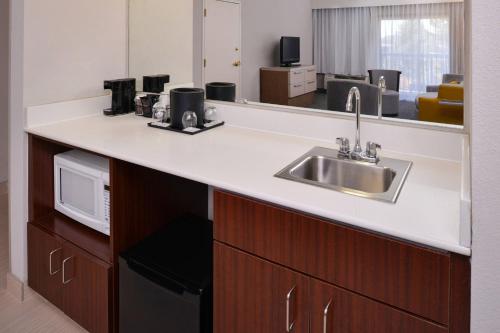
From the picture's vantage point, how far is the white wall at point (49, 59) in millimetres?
1877

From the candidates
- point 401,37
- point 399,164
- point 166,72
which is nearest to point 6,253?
point 166,72

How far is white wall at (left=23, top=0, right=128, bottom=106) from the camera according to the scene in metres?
1.90

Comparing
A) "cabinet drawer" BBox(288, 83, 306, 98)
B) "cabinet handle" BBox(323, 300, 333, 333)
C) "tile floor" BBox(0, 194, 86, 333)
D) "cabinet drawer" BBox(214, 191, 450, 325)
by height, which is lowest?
"tile floor" BBox(0, 194, 86, 333)

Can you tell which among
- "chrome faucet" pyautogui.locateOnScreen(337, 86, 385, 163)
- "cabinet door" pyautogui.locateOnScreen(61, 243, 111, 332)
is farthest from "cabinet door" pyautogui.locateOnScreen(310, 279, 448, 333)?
"cabinet door" pyautogui.locateOnScreen(61, 243, 111, 332)

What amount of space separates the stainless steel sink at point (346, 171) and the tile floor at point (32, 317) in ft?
4.47

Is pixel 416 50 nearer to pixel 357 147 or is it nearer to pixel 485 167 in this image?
pixel 357 147

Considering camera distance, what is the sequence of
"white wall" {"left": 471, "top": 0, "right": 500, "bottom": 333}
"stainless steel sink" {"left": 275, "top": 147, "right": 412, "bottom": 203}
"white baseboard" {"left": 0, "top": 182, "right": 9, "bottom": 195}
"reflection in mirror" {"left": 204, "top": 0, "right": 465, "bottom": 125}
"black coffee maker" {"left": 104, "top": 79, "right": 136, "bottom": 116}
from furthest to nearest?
"white baseboard" {"left": 0, "top": 182, "right": 9, "bottom": 195}
"black coffee maker" {"left": 104, "top": 79, "right": 136, "bottom": 116}
"reflection in mirror" {"left": 204, "top": 0, "right": 465, "bottom": 125}
"stainless steel sink" {"left": 275, "top": 147, "right": 412, "bottom": 203}
"white wall" {"left": 471, "top": 0, "right": 500, "bottom": 333}

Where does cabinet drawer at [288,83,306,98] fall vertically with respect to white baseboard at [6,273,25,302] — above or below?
above

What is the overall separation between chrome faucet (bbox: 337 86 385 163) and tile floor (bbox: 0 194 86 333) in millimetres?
1524

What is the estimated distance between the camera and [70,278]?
1804mm

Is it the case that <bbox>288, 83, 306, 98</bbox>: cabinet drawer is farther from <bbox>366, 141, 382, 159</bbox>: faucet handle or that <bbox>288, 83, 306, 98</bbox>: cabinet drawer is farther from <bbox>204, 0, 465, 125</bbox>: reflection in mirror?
<bbox>366, 141, 382, 159</bbox>: faucet handle

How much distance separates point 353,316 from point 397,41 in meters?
1.11

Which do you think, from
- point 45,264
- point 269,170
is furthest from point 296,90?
point 45,264

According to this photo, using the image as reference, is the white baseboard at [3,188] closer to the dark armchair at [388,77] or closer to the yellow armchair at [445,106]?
the dark armchair at [388,77]
